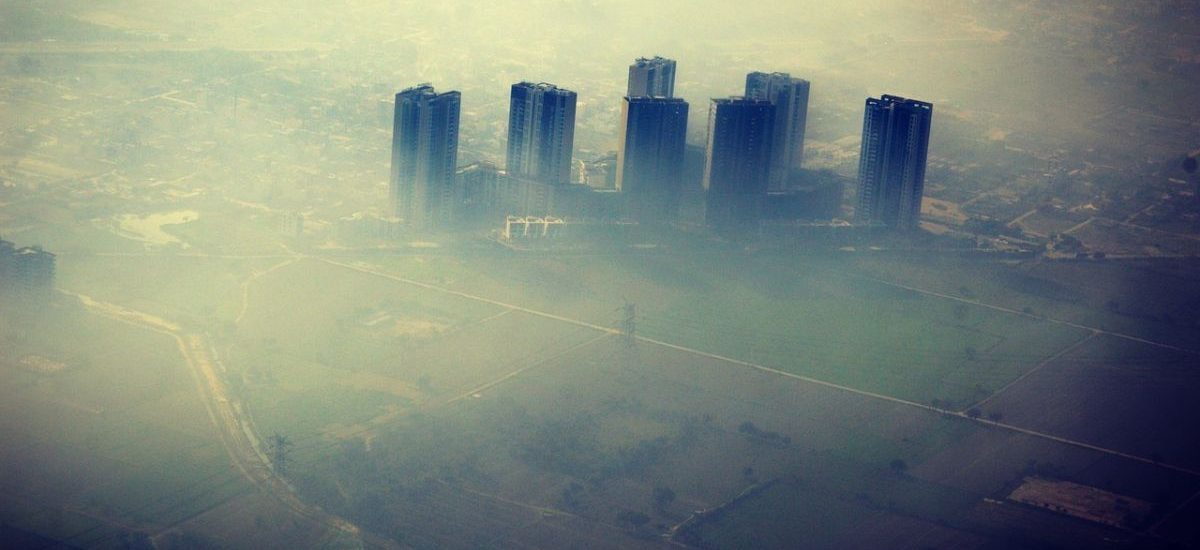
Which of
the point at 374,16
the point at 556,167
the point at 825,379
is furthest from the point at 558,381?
the point at 374,16

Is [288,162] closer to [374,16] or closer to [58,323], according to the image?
[58,323]

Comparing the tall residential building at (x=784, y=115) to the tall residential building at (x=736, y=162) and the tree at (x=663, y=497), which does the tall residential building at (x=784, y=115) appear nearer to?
the tall residential building at (x=736, y=162)

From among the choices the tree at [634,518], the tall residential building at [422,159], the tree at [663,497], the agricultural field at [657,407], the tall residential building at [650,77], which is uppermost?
the tall residential building at [650,77]

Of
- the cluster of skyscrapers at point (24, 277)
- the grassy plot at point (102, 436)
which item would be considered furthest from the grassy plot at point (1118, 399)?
the cluster of skyscrapers at point (24, 277)

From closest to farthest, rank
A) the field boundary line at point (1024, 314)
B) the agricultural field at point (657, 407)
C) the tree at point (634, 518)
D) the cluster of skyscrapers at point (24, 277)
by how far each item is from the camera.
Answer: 1. the tree at point (634, 518)
2. the agricultural field at point (657, 407)
3. the cluster of skyscrapers at point (24, 277)
4. the field boundary line at point (1024, 314)

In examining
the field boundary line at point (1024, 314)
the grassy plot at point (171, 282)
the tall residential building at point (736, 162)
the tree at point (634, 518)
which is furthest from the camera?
the tall residential building at point (736, 162)

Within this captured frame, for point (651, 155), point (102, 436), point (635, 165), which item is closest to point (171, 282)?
point (102, 436)

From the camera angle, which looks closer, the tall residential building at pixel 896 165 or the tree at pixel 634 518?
the tree at pixel 634 518

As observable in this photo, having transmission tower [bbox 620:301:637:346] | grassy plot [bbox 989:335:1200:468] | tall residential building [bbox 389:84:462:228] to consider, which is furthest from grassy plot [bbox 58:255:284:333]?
grassy plot [bbox 989:335:1200:468]
